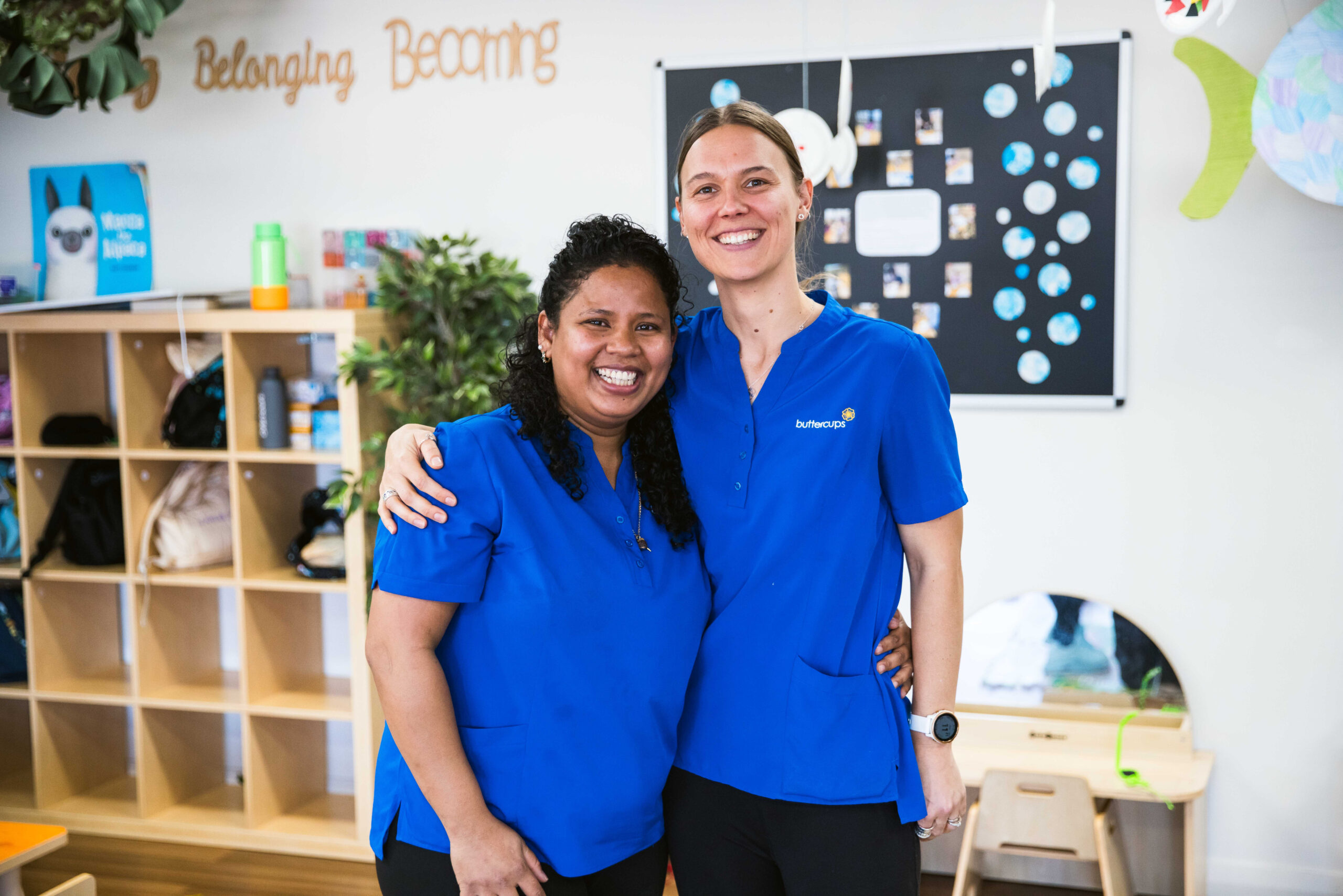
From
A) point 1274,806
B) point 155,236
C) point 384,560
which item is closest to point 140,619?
point 155,236

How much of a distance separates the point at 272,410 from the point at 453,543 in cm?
207

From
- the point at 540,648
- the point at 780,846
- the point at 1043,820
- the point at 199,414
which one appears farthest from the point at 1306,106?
the point at 199,414

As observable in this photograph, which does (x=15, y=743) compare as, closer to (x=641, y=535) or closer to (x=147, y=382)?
(x=147, y=382)

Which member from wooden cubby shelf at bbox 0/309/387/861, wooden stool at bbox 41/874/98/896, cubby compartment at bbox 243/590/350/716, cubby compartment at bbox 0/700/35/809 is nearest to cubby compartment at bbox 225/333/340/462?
wooden cubby shelf at bbox 0/309/387/861

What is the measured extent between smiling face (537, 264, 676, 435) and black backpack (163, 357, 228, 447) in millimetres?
2169

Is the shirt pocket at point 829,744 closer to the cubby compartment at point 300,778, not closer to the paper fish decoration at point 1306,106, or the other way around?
the paper fish decoration at point 1306,106

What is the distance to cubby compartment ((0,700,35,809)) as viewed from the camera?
3.74 m

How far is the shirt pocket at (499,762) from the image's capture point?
141 cm

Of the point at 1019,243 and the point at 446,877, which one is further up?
the point at 1019,243

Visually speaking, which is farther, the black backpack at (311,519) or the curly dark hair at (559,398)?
the black backpack at (311,519)

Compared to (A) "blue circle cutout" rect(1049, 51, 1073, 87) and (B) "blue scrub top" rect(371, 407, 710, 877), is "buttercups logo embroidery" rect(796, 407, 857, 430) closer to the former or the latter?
(B) "blue scrub top" rect(371, 407, 710, 877)

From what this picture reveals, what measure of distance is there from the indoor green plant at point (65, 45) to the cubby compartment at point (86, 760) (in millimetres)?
1888

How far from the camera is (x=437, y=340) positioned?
3.17 meters

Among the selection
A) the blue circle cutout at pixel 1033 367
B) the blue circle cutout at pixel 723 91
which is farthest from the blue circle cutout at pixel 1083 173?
the blue circle cutout at pixel 723 91
